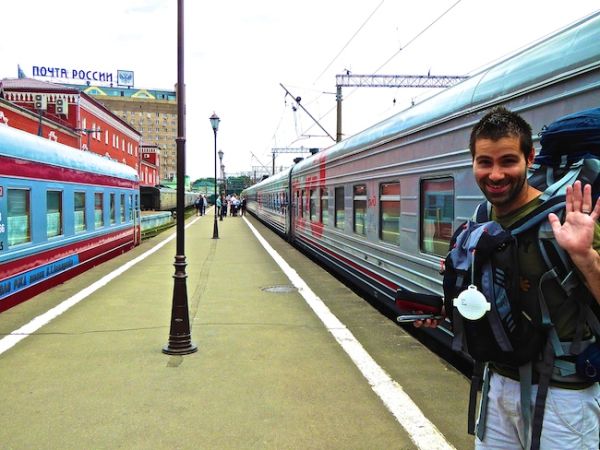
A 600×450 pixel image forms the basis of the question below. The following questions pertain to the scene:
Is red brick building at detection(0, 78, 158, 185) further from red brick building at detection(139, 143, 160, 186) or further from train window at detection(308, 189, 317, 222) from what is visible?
red brick building at detection(139, 143, 160, 186)

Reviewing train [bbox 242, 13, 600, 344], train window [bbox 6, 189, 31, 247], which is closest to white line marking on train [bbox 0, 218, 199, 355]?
train window [bbox 6, 189, 31, 247]

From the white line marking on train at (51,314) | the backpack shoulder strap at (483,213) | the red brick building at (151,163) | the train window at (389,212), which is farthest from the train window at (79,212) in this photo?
the red brick building at (151,163)

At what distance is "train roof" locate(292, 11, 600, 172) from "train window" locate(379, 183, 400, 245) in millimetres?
815

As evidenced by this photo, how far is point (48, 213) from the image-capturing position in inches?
373

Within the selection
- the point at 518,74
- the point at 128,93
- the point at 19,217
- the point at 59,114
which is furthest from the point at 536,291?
the point at 128,93

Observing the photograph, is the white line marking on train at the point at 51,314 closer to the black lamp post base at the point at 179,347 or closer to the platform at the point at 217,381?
the platform at the point at 217,381

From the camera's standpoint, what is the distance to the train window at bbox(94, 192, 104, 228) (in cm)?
1273

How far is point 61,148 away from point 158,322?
15.9 ft

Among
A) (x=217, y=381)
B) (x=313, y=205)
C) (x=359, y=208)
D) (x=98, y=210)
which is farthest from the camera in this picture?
(x=313, y=205)

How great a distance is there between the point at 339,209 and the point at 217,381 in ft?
20.1

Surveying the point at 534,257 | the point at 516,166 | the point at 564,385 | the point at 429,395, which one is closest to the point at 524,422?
the point at 564,385

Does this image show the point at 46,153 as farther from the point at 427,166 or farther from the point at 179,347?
the point at 427,166

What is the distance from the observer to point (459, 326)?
1998 mm

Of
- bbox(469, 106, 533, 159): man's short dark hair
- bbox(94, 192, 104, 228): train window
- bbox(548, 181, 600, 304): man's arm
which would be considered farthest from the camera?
bbox(94, 192, 104, 228): train window
